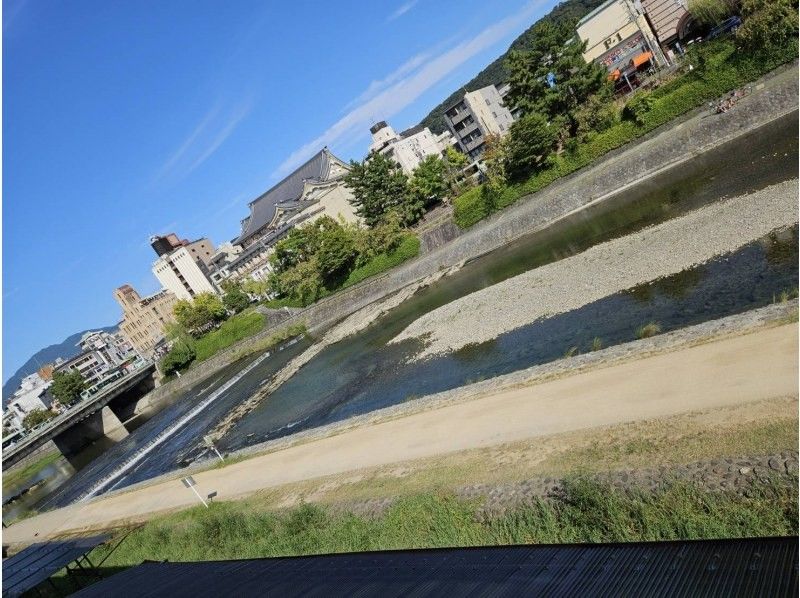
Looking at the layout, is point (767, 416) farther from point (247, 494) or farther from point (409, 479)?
point (247, 494)

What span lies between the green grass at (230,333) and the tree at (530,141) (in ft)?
131

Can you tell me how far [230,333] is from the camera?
73.9 meters

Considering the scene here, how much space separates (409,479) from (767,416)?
331 inches

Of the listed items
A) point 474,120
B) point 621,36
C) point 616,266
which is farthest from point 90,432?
point 621,36

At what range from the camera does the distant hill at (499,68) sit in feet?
432

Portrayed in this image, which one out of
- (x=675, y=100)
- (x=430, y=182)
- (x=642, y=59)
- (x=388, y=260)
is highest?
(x=430, y=182)

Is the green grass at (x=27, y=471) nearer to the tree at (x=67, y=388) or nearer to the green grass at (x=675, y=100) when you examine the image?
the tree at (x=67, y=388)

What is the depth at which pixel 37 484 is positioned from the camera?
5544cm

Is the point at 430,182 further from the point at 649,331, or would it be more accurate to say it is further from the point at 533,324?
the point at 649,331

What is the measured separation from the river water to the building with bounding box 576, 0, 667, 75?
3705cm

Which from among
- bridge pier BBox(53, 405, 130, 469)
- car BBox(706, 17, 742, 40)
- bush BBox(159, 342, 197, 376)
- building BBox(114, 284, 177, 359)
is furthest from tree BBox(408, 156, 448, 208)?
building BBox(114, 284, 177, 359)

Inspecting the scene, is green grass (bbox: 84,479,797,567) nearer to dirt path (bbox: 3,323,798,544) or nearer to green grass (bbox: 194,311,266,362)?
dirt path (bbox: 3,323,798,544)

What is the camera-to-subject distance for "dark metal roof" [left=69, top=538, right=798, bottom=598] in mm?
4867

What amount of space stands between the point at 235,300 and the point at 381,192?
33.6m
